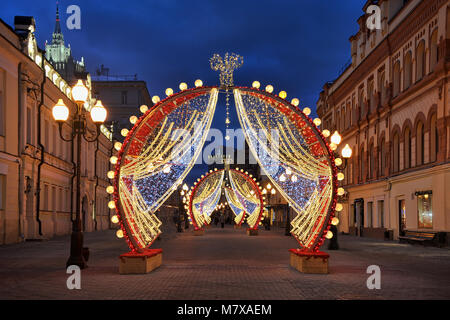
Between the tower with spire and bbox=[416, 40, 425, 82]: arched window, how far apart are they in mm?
44713

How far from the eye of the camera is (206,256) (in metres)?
18.8

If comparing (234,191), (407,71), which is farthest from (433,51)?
(234,191)

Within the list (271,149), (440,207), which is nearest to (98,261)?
(271,149)

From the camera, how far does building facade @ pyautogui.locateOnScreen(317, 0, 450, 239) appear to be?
25375 millimetres

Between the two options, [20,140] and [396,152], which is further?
[396,152]

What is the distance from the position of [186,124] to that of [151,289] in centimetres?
554

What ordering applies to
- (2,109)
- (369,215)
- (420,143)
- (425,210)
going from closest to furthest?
(2,109), (425,210), (420,143), (369,215)

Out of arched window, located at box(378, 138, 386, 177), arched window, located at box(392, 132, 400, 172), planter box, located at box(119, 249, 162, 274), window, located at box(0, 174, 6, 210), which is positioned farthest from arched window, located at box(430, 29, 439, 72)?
window, located at box(0, 174, 6, 210)

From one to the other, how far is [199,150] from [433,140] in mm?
15917

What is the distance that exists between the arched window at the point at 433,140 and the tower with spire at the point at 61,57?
46.7 m

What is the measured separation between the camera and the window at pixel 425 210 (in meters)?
27.0

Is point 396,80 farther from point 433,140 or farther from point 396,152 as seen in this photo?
point 433,140

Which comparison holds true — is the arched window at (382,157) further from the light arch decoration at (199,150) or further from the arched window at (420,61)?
the light arch decoration at (199,150)

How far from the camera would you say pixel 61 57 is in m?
65.6
